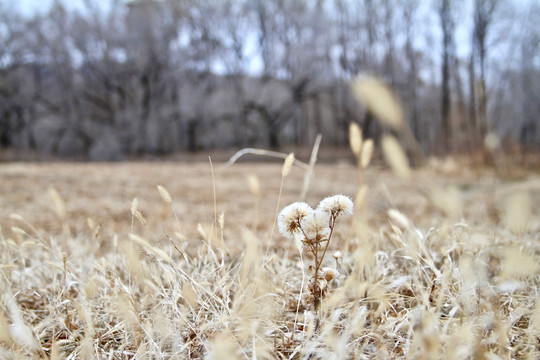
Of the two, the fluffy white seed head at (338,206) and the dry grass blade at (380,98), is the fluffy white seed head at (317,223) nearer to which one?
the fluffy white seed head at (338,206)

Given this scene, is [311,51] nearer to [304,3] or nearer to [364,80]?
[304,3]

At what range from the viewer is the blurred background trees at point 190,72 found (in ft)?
52.1

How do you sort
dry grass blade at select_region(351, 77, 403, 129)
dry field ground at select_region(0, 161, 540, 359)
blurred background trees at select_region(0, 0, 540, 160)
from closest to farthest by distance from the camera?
dry field ground at select_region(0, 161, 540, 359) < dry grass blade at select_region(351, 77, 403, 129) < blurred background trees at select_region(0, 0, 540, 160)

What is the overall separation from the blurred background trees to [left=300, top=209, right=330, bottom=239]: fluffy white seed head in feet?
50.3

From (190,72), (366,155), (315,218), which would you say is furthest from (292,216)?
(190,72)

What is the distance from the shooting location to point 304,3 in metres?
16.1

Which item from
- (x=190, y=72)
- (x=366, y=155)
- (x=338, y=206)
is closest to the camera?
(x=338, y=206)

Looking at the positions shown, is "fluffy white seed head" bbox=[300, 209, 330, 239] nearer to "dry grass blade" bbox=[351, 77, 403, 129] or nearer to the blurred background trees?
"dry grass blade" bbox=[351, 77, 403, 129]

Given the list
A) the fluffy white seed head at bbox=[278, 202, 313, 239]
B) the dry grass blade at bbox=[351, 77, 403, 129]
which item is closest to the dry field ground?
the fluffy white seed head at bbox=[278, 202, 313, 239]

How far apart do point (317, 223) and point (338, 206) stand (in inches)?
2.2

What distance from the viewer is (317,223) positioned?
2.50ft

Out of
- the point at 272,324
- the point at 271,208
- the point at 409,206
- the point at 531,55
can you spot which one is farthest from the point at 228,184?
the point at 531,55

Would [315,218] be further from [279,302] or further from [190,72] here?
[190,72]

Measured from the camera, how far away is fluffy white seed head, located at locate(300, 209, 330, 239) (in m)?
0.76
